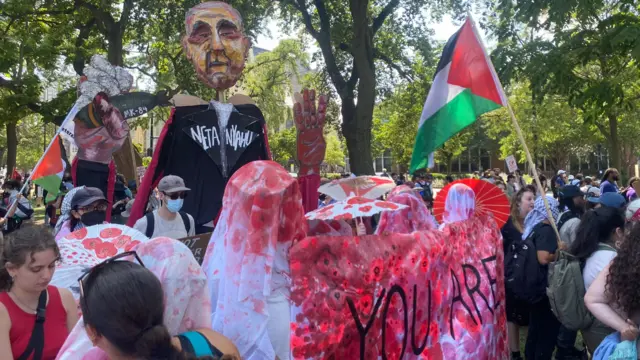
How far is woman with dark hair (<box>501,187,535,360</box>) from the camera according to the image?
5.49 m

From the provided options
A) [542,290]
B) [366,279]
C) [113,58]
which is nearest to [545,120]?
[113,58]

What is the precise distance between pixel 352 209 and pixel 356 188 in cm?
157

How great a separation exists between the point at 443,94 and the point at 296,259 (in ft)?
8.21

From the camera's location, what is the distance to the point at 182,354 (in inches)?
73.7

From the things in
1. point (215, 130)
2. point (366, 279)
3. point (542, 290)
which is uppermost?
point (215, 130)

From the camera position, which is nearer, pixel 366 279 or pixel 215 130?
pixel 366 279

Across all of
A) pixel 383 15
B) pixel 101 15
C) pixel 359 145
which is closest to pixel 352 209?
pixel 359 145

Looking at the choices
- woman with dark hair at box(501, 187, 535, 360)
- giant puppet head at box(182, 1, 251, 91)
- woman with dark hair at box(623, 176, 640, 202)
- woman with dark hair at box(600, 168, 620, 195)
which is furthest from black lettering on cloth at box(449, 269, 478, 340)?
woman with dark hair at box(600, 168, 620, 195)

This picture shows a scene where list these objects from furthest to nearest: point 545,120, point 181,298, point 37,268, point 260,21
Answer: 1. point 545,120
2. point 260,21
3. point 37,268
4. point 181,298

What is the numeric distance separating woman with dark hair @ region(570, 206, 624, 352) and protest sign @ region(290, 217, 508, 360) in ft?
2.36

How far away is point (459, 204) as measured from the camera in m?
4.49

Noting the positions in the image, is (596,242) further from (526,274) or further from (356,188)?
(356,188)

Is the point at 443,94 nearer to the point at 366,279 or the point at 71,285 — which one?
the point at 366,279

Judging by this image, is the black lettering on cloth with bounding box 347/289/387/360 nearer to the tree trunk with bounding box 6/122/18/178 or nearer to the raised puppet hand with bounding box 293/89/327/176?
the raised puppet hand with bounding box 293/89/327/176
